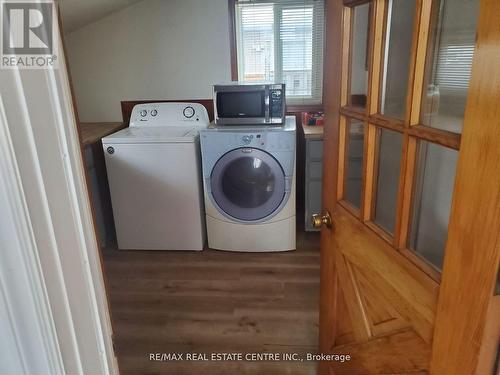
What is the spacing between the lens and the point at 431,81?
0.80m

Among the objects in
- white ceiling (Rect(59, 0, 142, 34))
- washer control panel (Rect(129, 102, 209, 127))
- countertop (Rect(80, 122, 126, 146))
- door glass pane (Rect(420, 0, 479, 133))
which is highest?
white ceiling (Rect(59, 0, 142, 34))

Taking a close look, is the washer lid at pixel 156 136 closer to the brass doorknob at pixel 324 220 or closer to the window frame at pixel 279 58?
the window frame at pixel 279 58

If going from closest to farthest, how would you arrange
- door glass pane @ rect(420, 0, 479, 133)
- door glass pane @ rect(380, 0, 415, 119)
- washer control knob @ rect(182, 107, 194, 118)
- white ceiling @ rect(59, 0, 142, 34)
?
door glass pane @ rect(420, 0, 479, 133) → door glass pane @ rect(380, 0, 415, 119) → white ceiling @ rect(59, 0, 142, 34) → washer control knob @ rect(182, 107, 194, 118)

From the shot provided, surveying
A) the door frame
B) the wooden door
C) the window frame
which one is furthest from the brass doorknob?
the window frame

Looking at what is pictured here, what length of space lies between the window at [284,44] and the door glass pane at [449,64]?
2441mm

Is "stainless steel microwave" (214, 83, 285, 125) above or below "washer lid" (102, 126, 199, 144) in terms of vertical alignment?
above

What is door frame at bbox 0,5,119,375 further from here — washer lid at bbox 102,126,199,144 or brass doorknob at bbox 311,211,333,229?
washer lid at bbox 102,126,199,144

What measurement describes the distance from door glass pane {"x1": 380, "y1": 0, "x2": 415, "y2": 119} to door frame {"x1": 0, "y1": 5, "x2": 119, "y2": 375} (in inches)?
27.2

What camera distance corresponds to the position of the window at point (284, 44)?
302cm

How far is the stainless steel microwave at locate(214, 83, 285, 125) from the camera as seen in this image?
2.60 metres

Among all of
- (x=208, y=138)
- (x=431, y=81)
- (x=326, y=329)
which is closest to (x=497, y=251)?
(x=431, y=81)

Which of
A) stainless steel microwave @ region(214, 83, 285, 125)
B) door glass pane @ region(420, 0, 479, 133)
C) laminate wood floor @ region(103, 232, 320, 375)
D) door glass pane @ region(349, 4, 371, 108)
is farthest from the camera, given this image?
stainless steel microwave @ region(214, 83, 285, 125)

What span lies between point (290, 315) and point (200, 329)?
0.50m

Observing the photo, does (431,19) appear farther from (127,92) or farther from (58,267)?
(127,92)
